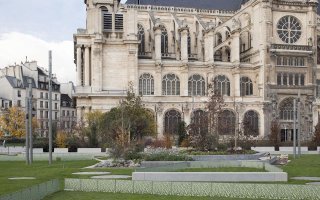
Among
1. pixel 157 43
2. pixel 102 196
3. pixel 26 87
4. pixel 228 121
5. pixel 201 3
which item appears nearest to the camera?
pixel 102 196

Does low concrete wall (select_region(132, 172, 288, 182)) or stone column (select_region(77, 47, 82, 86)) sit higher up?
stone column (select_region(77, 47, 82, 86))

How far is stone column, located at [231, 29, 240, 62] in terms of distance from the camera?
3182 inches

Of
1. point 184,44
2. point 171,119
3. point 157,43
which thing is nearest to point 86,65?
point 157,43

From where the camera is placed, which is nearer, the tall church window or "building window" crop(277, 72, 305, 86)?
"building window" crop(277, 72, 305, 86)

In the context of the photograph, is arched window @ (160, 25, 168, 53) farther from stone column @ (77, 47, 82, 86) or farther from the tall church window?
stone column @ (77, 47, 82, 86)

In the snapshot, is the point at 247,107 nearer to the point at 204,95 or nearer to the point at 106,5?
the point at 204,95

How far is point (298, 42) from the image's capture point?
8356cm

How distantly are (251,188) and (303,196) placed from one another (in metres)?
1.86

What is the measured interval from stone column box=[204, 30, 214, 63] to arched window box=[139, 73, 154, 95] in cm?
912

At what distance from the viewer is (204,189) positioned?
20.3m

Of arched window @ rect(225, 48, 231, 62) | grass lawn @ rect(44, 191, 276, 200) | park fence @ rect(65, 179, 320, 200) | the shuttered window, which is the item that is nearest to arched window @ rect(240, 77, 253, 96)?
arched window @ rect(225, 48, 231, 62)

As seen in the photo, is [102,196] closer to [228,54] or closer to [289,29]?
[289,29]

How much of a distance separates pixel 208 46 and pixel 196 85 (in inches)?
260

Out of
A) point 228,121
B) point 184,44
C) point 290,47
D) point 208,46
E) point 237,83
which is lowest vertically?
point 228,121
